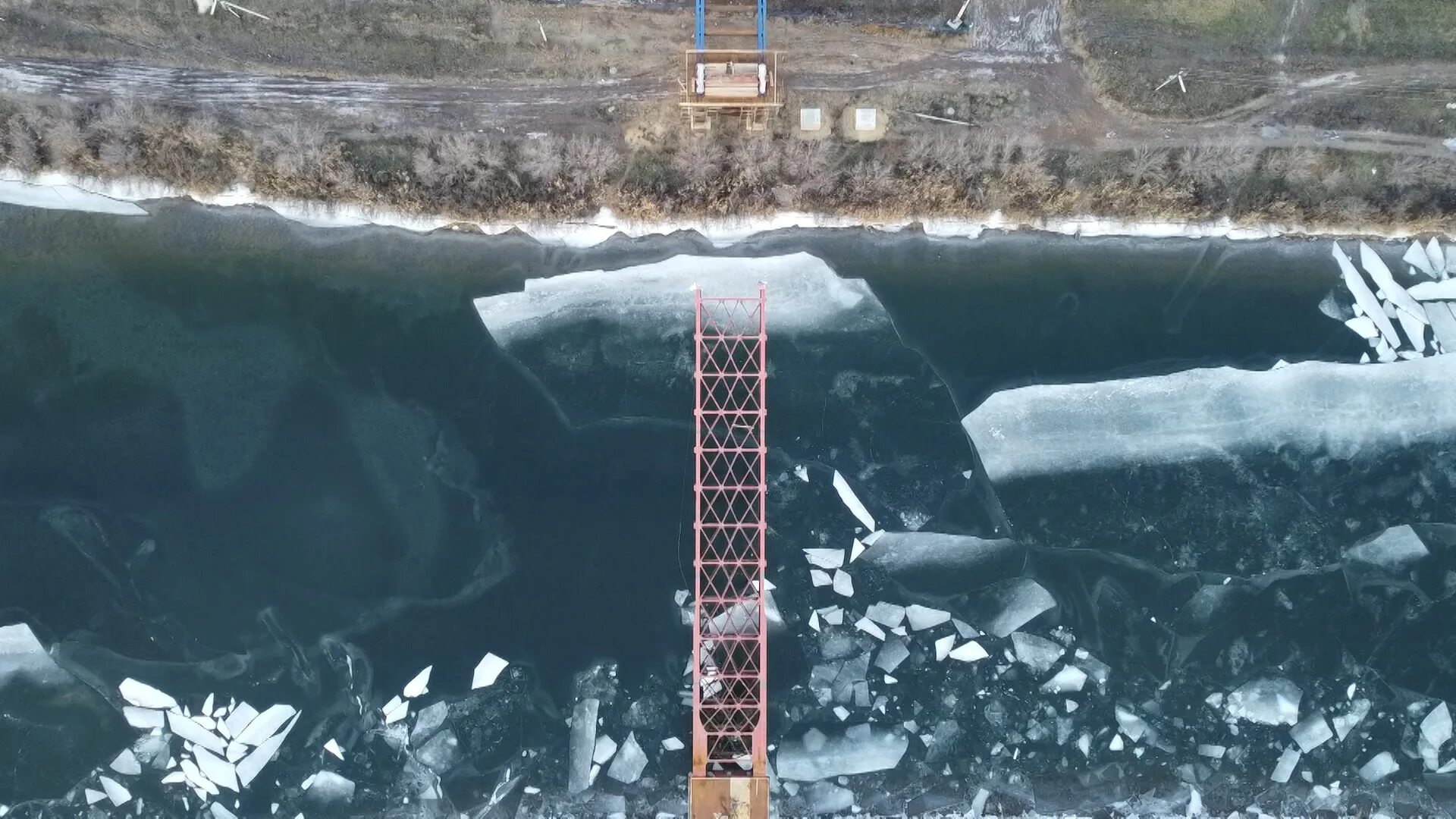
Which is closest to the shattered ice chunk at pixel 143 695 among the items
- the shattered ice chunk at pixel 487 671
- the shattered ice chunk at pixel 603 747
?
the shattered ice chunk at pixel 487 671

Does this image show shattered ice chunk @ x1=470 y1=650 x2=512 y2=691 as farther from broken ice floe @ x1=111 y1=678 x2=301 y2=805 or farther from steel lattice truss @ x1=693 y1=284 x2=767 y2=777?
steel lattice truss @ x1=693 y1=284 x2=767 y2=777

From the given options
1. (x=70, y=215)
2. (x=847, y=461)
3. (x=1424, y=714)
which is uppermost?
(x=70, y=215)

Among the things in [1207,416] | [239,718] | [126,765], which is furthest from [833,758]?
[126,765]

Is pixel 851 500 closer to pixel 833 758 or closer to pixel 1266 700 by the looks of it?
pixel 833 758

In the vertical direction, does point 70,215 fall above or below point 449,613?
above

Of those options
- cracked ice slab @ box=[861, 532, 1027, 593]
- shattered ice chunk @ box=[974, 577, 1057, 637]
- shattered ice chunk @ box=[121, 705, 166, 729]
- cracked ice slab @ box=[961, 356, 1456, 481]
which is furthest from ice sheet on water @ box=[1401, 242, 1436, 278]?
shattered ice chunk @ box=[121, 705, 166, 729]

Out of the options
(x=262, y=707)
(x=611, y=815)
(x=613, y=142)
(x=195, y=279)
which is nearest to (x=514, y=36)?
(x=613, y=142)

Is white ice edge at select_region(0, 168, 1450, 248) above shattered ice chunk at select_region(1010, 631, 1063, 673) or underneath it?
above

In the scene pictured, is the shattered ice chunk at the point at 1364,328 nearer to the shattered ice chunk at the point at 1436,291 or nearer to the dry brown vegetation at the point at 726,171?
the shattered ice chunk at the point at 1436,291

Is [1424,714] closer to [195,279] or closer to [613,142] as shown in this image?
[613,142]
